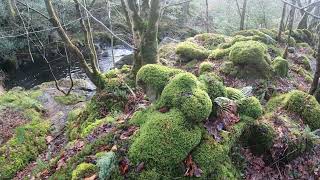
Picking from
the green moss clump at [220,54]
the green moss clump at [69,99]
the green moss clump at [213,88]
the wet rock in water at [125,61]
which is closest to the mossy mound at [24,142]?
the green moss clump at [69,99]

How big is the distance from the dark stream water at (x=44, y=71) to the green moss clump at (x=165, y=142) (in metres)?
15.2

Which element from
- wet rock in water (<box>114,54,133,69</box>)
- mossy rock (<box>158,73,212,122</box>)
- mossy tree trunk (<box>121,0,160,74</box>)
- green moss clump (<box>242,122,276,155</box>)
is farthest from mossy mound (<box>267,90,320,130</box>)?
wet rock in water (<box>114,54,133,69</box>)

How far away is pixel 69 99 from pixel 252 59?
24.6 feet

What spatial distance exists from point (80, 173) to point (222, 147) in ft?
7.91

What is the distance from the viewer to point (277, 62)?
10.6 meters

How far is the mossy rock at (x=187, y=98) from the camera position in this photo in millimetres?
5387

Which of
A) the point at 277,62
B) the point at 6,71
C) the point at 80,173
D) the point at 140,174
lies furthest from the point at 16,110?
the point at 6,71

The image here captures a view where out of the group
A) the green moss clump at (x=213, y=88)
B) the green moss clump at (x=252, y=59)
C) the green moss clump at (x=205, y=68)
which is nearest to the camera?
the green moss clump at (x=213, y=88)

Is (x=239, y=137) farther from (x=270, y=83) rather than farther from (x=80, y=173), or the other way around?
(x=270, y=83)

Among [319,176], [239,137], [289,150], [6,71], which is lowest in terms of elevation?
[6,71]

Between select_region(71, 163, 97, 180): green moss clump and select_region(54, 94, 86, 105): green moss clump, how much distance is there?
7930 mm

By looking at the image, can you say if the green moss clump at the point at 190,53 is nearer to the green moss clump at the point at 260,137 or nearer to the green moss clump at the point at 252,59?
the green moss clump at the point at 252,59

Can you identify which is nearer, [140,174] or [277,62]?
[140,174]

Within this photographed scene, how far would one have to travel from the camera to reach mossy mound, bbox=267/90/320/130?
7.21 metres
